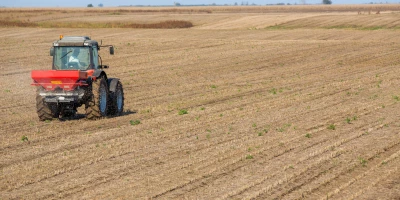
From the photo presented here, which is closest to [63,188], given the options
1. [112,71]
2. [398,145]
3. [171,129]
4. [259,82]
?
[171,129]

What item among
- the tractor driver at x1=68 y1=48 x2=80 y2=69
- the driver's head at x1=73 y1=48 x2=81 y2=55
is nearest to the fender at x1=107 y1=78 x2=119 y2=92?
the tractor driver at x1=68 y1=48 x2=80 y2=69

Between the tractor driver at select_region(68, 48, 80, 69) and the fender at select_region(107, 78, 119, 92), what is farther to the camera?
the fender at select_region(107, 78, 119, 92)

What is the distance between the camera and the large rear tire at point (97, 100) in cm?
1775

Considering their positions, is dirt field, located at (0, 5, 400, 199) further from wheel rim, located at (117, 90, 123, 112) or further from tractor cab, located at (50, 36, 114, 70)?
tractor cab, located at (50, 36, 114, 70)

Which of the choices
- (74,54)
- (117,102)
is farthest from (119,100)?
(74,54)

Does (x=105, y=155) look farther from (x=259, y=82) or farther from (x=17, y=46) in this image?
(x=17, y=46)

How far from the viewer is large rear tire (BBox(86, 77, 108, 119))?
17750mm

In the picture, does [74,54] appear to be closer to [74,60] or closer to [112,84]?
[74,60]

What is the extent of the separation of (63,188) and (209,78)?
18.1 metres

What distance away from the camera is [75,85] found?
57.2 feet

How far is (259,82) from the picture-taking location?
2756cm

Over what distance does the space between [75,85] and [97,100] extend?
75 centimetres

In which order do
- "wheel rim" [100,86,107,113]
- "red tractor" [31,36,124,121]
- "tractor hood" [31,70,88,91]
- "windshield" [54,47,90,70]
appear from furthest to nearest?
"windshield" [54,47,90,70] < "wheel rim" [100,86,107,113] < "red tractor" [31,36,124,121] < "tractor hood" [31,70,88,91]

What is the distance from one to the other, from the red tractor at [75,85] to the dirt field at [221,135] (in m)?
0.43
